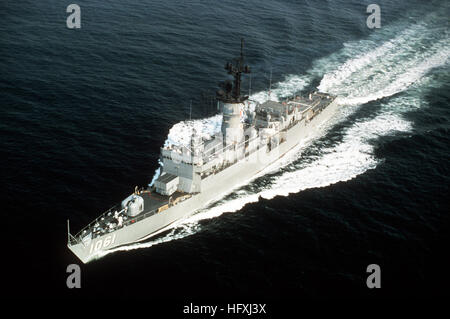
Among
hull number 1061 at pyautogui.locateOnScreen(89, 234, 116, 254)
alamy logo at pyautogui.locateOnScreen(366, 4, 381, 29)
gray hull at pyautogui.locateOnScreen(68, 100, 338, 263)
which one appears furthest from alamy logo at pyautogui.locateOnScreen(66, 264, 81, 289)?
alamy logo at pyautogui.locateOnScreen(366, 4, 381, 29)

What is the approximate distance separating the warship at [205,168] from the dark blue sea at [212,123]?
1.50 metres

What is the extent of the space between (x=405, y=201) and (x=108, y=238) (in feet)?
104

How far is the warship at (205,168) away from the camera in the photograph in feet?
140

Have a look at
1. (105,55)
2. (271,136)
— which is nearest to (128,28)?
(105,55)

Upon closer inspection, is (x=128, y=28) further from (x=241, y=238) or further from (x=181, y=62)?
(x=241, y=238)

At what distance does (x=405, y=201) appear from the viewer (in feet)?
163

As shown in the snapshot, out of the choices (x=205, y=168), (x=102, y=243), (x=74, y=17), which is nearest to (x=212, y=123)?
(x=205, y=168)

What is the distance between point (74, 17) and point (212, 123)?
4248 cm

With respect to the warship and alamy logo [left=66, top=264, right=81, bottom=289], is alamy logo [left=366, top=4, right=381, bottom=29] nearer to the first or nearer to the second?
the warship

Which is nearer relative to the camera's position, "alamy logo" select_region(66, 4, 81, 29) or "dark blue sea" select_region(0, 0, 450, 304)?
"dark blue sea" select_region(0, 0, 450, 304)

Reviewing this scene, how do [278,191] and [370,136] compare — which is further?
[370,136]

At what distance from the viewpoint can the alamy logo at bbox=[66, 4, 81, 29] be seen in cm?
8431

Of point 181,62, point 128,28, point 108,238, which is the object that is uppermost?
point 128,28

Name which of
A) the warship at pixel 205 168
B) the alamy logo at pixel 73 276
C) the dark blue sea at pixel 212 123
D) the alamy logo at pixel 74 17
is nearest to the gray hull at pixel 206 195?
the warship at pixel 205 168
